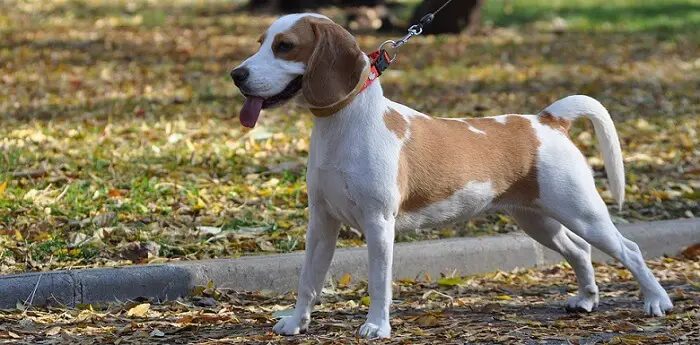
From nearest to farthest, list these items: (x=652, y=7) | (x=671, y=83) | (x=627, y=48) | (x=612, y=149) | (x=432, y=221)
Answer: (x=432, y=221) < (x=612, y=149) < (x=671, y=83) < (x=627, y=48) < (x=652, y=7)

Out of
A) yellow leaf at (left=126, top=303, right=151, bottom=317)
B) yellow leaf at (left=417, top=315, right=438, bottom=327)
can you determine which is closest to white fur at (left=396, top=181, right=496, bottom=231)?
yellow leaf at (left=417, top=315, right=438, bottom=327)

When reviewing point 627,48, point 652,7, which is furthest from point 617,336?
point 652,7

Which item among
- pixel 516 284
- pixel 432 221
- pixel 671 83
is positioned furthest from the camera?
pixel 671 83

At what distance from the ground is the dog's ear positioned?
1.10 m

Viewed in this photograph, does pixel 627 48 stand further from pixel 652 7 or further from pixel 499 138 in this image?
pixel 499 138

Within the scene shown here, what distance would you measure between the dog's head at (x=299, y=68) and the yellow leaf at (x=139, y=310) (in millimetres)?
1240

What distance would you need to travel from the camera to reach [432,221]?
5262 millimetres

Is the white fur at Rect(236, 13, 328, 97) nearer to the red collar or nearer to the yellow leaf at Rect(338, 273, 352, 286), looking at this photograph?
the red collar

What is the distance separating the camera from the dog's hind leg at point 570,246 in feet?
18.9

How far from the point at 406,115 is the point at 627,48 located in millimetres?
10500

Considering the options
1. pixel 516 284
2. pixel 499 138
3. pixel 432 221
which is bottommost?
pixel 516 284

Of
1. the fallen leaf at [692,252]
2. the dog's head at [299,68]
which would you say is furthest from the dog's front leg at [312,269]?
the fallen leaf at [692,252]

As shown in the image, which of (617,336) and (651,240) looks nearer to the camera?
(617,336)

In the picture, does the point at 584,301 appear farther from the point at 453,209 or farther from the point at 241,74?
the point at 241,74
